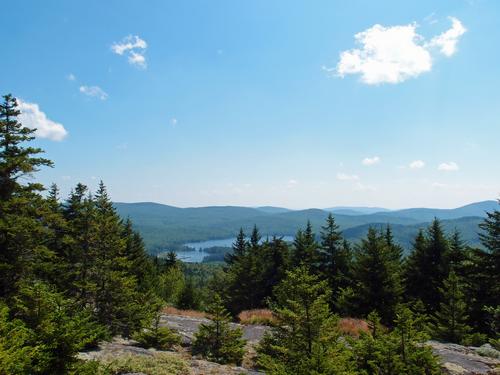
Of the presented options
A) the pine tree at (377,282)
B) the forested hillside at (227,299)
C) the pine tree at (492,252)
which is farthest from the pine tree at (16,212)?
the pine tree at (492,252)

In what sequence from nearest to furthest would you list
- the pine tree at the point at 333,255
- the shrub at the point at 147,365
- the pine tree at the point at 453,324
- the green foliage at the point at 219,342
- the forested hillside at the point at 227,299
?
the forested hillside at the point at 227,299, the shrub at the point at 147,365, the green foliage at the point at 219,342, the pine tree at the point at 453,324, the pine tree at the point at 333,255

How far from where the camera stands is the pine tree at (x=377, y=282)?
26.7 metres

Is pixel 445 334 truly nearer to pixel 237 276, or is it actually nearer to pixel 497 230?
pixel 497 230

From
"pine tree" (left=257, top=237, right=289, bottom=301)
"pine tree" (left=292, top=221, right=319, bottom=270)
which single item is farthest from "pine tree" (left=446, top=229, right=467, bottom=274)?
"pine tree" (left=257, top=237, right=289, bottom=301)

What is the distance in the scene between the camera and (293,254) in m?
40.6

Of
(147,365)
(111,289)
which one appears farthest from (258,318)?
(147,365)

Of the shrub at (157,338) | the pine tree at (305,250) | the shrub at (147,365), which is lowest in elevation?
the shrub at (157,338)

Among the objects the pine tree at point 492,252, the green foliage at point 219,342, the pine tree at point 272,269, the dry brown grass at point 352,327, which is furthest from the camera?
the pine tree at point 272,269

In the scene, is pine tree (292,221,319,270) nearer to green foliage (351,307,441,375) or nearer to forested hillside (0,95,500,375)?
forested hillside (0,95,500,375)

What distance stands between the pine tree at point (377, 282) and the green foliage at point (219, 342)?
1419 centimetres

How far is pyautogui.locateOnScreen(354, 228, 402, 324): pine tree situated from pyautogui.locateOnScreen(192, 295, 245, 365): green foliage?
46.6 ft

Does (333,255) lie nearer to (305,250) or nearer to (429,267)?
(305,250)

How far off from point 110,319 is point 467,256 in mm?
29834

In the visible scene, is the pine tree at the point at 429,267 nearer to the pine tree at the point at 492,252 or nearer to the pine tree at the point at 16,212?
the pine tree at the point at 492,252
